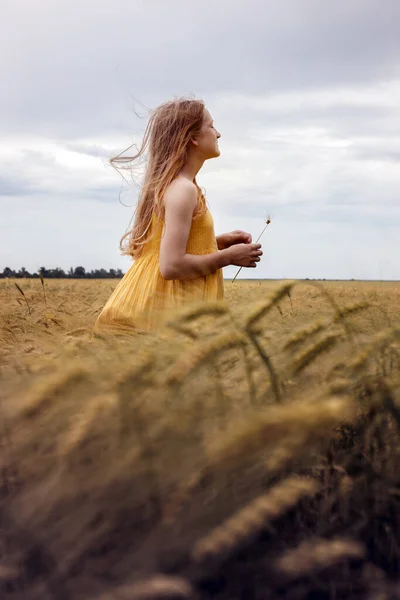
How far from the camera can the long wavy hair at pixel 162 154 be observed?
2479 mm

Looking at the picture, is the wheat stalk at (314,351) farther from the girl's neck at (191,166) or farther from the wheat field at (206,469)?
the girl's neck at (191,166)

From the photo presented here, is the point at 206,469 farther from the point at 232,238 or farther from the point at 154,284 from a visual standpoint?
the point at 232,238

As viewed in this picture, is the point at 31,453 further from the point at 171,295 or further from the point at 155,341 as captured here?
the point at 171,295

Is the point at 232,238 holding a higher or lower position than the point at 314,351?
higher

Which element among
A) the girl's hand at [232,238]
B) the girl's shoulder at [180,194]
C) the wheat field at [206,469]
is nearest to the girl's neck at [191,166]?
the girl's shoulder at [180,194]

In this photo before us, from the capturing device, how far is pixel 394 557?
910mm

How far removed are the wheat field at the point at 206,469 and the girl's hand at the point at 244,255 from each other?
1185 millimetres

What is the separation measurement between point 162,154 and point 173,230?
40cm

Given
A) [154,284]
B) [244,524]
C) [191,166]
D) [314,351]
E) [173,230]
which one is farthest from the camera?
[191,166]

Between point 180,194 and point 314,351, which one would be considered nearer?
point 314,351

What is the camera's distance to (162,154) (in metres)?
2.54

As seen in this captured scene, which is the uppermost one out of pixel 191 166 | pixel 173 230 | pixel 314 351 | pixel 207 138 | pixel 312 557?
pixel 207 138

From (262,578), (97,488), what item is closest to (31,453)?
(97,488)

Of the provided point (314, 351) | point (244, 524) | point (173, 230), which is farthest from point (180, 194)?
point (244, 524)
